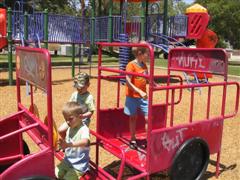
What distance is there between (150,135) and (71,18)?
32.1 ft

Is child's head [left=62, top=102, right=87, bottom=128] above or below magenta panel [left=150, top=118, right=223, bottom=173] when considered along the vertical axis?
above

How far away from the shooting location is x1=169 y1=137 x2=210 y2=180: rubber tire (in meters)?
3.66

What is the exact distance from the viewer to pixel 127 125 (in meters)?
4.81

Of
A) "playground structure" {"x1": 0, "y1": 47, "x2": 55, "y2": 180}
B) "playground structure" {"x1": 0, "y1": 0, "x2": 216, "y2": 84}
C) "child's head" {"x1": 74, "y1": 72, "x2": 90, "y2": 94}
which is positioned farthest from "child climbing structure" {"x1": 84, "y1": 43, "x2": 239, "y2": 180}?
"playground structure" {"x1": 0, "y1": 0, "x2": 216, "y2": 84}

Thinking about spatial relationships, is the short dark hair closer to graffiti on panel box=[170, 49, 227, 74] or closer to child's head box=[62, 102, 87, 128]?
child's head box=[62, 102, 87, 128]

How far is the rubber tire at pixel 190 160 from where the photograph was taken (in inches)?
144

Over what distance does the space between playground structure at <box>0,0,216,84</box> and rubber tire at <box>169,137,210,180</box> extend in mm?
7646

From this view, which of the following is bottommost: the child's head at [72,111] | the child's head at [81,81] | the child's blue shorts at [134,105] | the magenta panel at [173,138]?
the magenta panel at [173,138]

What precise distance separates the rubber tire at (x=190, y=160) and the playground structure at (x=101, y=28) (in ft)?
25.1

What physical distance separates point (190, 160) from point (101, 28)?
32.4ft

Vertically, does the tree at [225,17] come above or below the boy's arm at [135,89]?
above

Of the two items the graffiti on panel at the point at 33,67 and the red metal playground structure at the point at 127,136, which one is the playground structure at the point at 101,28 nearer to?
the red metal playground structure at the point at 127,136

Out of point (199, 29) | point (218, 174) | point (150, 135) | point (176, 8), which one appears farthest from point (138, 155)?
point (176, 8)

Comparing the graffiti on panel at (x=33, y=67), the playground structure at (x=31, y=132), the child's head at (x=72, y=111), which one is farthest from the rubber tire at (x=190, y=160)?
the graffiti on panel at (x=33, y=67)
